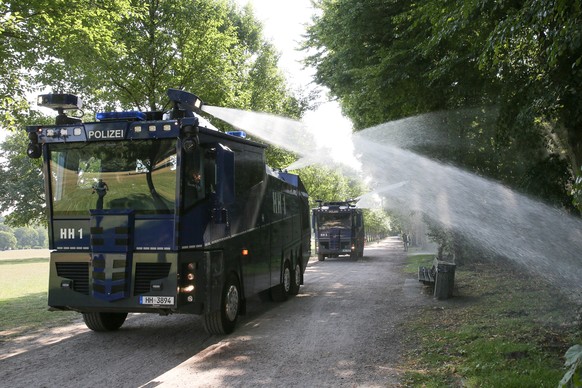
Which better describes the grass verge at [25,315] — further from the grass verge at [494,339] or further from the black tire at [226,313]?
the grass verge at [494,339]

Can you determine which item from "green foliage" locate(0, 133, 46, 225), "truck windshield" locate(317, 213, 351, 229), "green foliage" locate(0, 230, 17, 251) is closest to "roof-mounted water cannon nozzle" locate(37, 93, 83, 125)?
"truck windshield" locate(317, 213, 351, 229)

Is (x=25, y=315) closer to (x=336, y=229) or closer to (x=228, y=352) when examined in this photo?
(x=228, y=352)

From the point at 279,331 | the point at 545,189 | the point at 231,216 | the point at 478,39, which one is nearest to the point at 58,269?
the point at 231,216

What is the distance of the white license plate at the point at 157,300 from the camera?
22.4 ft

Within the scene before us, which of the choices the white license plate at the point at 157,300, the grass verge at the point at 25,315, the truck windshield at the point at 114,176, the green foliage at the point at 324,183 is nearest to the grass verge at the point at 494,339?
the white license plate at the point at 157,300

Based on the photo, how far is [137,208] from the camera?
705 centimetres

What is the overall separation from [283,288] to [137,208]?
18.5 feet

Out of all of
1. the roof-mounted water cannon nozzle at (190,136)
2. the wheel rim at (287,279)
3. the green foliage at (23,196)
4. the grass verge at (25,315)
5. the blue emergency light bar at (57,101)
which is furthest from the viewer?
the green foliage at (23,196)

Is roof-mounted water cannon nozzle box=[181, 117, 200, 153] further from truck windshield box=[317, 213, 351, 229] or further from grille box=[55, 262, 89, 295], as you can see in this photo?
truck windshield box=[317, 213, 351, 229]

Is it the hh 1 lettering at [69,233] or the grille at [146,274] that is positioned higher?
the hh 1 lettering at [69,233]

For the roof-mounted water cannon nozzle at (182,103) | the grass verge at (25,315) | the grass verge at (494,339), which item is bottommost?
the grass verge at (25,315)

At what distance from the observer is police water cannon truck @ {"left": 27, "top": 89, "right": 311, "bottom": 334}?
22.8 feet

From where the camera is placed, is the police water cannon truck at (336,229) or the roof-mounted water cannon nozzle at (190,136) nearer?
the roof-mounted water cannon nozzle at (190,136)

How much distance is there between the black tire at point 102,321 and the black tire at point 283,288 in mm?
3922
